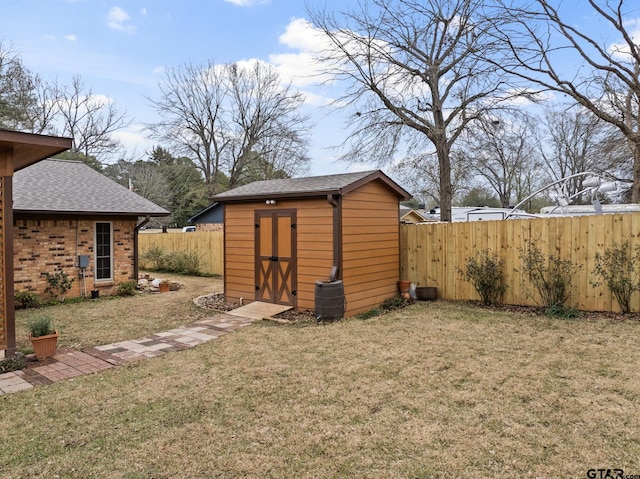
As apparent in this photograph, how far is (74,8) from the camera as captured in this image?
1095 cm

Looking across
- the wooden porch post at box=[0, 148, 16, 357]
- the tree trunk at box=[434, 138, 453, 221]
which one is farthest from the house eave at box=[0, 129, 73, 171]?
the tree trunk at box=[434, 138, 453, 221]

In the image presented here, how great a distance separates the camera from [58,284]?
31.3 feet

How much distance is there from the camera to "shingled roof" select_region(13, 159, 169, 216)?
30.8 ft

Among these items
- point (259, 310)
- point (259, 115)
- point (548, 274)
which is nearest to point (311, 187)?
point (259, 310)

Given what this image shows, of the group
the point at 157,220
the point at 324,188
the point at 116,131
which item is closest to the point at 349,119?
A: the point at 324,188

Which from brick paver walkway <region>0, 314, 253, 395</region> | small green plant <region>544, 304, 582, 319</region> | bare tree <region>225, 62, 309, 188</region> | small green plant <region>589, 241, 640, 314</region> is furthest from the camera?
bare tree <region>225, 62, 309, 188</region>

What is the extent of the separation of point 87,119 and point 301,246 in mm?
23969

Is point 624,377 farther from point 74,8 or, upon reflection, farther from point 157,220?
point 157,220

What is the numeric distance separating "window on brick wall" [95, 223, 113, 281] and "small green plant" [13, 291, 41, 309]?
5.36 feet

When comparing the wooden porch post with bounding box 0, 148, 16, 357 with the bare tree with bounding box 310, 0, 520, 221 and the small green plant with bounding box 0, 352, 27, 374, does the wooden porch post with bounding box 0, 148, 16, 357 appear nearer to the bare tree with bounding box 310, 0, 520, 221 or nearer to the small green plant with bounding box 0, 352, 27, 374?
the small green plant with bounding box 0, 352, 27, 374

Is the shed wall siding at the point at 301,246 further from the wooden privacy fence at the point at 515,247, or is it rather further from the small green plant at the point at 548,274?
the small green plant at the point at 548,274

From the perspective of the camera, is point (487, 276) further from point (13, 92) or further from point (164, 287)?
point (13, 92)

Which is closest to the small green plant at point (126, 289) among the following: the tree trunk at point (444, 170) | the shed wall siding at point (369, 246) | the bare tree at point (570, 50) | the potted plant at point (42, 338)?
the potted plant at point (42, 338)

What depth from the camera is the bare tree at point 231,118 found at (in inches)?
1024
